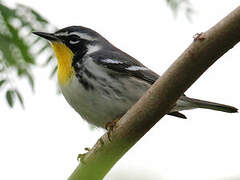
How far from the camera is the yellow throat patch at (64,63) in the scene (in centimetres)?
497

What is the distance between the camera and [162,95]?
9.26 ft

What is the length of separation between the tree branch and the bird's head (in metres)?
1.81

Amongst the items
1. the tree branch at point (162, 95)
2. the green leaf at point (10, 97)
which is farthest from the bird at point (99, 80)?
the tree branch at point (162, 95)

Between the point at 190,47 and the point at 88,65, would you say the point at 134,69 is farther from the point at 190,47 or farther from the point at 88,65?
the point at 190,47

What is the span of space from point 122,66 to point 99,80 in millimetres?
A: 481

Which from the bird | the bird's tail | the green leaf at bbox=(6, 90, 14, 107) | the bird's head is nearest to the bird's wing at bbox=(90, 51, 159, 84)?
the bird

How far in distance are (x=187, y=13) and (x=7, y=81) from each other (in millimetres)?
1369

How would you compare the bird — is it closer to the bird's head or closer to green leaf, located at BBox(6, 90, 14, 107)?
the bird's head

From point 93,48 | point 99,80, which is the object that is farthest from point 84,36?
point 99,80

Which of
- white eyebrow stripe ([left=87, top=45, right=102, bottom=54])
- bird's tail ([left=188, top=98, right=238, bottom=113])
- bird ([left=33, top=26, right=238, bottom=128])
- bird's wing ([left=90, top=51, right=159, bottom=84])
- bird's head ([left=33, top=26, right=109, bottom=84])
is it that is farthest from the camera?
white eyebrow stripe ([left=87, top=45, right=102, bottom=54])

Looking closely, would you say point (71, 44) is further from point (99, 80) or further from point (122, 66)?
point (99, 80)

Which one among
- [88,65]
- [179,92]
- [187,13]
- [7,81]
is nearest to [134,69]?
[88,65]

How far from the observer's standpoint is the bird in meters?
4.79

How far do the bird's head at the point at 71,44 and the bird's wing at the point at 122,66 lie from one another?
0.21 metres
